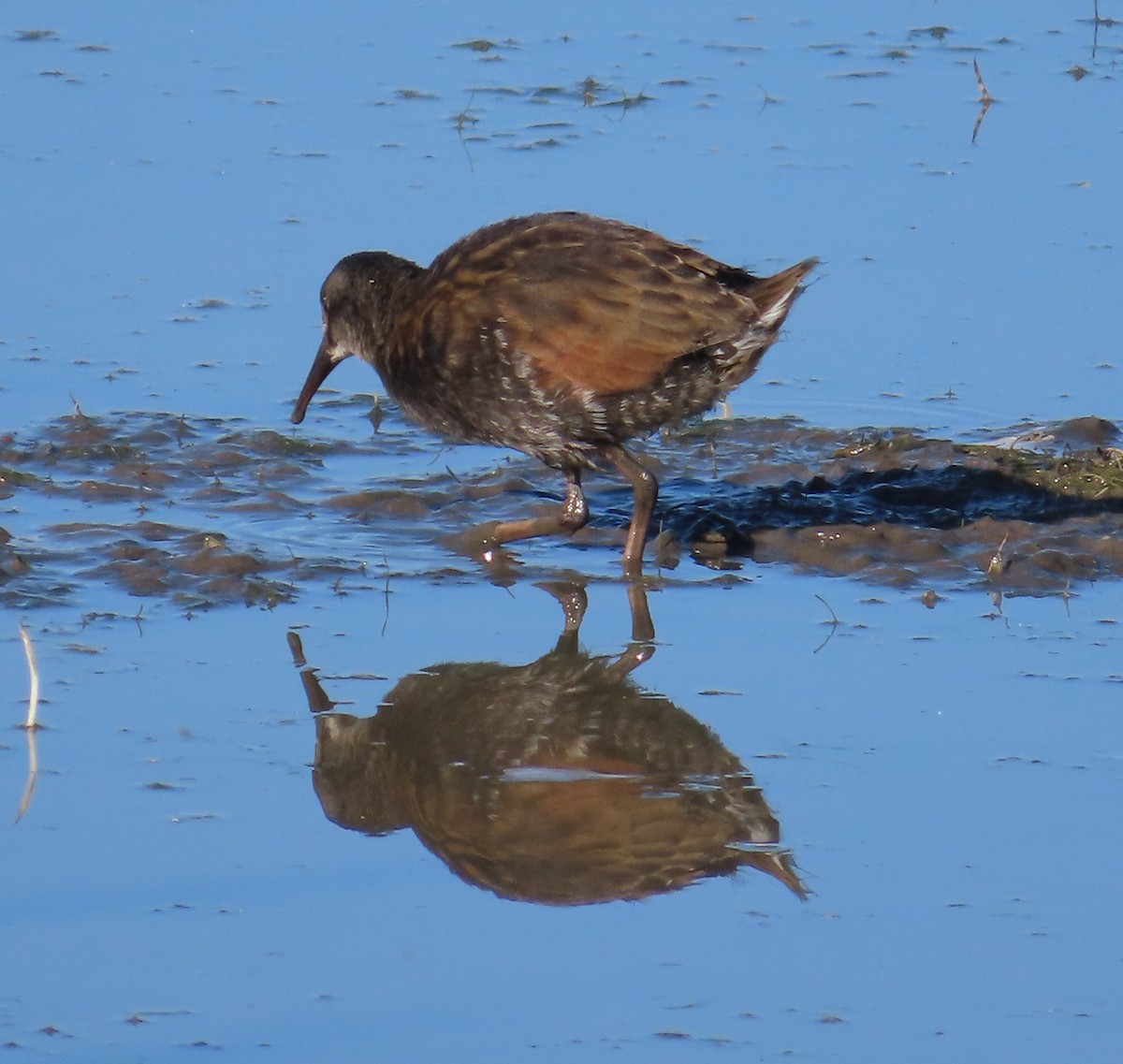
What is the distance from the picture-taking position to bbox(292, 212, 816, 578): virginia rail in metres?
7.53

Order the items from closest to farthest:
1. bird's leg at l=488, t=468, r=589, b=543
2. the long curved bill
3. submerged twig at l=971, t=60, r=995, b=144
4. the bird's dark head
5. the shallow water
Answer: the shallow water → bird's leg at l=488, t=468, r=589, b=543 → the bird's dark head → the long curved bill → submerged twig at l=971, t=60, r=995, b=144

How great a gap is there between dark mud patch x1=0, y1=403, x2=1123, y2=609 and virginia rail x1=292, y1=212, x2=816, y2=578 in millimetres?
424

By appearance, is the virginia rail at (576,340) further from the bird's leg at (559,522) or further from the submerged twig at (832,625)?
the submerged twig at (832,625)

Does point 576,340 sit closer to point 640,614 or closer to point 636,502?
point 636,502

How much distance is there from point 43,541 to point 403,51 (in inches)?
262

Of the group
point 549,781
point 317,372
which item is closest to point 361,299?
point 317,372

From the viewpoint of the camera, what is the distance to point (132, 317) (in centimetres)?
984

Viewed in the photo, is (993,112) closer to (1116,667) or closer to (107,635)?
(1116,667)

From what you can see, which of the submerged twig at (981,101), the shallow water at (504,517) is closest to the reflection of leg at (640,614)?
the shallow water at (504,517)

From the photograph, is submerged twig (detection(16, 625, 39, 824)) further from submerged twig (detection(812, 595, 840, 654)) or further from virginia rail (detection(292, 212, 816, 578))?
submerged twig (detection(812, 595, 840, 654))

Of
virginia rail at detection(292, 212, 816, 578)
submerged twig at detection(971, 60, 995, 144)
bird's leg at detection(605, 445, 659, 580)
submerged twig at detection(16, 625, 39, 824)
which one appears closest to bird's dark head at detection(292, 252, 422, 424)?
virginia rail at detection(292, 212, 816, 578)

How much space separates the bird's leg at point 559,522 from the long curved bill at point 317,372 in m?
0.97

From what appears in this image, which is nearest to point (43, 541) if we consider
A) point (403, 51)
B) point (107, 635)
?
point (107, 635)

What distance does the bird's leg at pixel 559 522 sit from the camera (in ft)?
26.1
